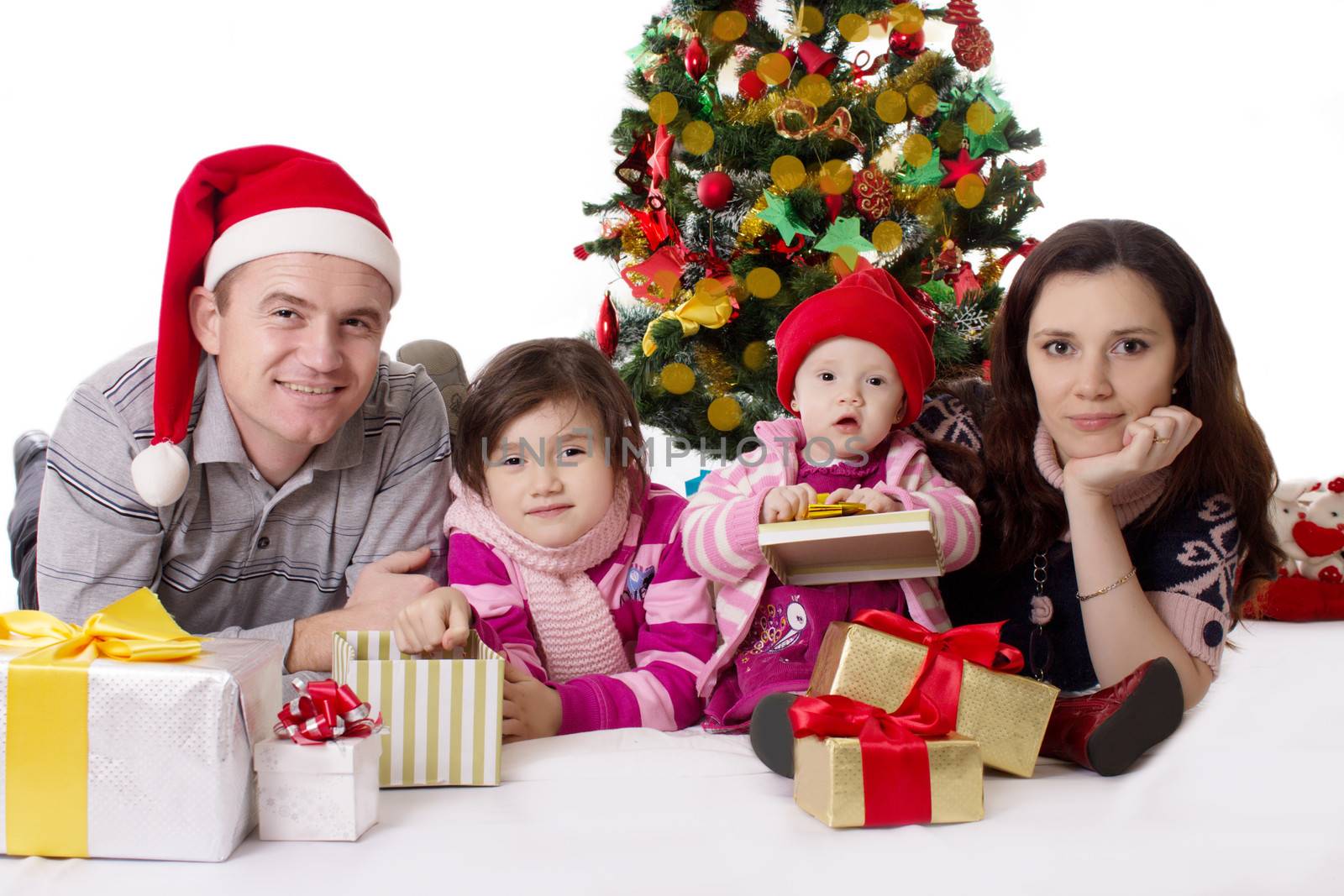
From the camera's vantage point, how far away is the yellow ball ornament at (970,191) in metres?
3.00

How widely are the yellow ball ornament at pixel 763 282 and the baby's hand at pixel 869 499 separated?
1355 millimetres

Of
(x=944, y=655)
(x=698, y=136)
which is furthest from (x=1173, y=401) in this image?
(x=698, y=136)

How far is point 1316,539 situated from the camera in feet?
9.95

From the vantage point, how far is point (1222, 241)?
4.10 metres

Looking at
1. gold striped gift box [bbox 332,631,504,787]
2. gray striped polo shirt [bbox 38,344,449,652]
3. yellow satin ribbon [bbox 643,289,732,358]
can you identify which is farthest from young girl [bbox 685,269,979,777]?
yellow satin ribbon [bbox 643,289,732,358]

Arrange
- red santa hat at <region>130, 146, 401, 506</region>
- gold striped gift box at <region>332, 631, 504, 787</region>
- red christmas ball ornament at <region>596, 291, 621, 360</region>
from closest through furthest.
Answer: gold striped gift box at <region>332, 631, 504, 787</region>, red santa hat at <region>130, 146, 401, 506</region>, red christmas ball ornament at <region>596, 291, 621, 360</region>

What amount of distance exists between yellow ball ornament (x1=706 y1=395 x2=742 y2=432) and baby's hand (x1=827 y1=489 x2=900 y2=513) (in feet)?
4.54

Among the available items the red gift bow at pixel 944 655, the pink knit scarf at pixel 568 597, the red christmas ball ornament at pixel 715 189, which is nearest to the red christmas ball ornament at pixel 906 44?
the red christmas ball ornament at pixel 715 189

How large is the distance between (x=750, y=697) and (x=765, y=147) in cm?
175

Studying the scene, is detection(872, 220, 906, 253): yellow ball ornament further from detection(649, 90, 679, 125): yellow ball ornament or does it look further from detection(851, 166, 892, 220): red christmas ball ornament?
detection(649, 90, 679, 125): yellow ball ornament

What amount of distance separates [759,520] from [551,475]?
37cm

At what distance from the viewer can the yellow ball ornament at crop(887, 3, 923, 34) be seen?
300 cm

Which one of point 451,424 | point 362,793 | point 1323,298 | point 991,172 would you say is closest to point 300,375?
point 451,424

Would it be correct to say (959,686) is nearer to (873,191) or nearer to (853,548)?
(853,548)
